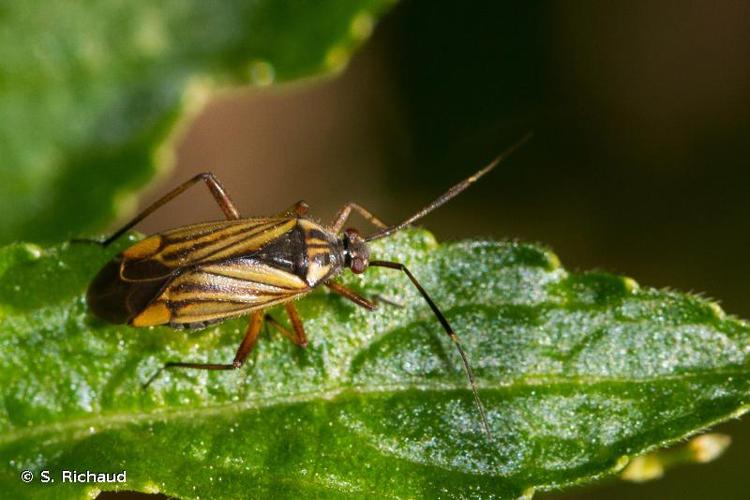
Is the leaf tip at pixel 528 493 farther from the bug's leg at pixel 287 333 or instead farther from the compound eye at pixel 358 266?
the compound eye at pixel 358 266

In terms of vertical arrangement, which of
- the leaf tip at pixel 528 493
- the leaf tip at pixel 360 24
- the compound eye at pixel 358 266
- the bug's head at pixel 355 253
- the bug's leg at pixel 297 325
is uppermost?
the leaf tip at pixel 360 24

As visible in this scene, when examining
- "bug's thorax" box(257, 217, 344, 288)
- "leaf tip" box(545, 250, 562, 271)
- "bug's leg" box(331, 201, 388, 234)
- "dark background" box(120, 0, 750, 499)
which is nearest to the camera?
"leaf tip" box(545, 250, 562, 271)

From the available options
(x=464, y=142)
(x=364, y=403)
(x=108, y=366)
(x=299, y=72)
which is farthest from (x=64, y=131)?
(x=464, y=142)

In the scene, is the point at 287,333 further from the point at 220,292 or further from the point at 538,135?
the point at 538,135

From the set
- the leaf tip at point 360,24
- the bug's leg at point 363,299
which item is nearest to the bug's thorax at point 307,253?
the bug's leg at point 363,299

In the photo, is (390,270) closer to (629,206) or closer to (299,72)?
(299,72)

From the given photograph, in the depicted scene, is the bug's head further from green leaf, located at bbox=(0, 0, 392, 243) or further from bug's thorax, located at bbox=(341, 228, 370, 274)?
green leaf, located at bbox=(0, 0, 392, 243)

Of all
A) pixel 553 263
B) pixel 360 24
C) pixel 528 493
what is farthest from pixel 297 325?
pixel 360 24

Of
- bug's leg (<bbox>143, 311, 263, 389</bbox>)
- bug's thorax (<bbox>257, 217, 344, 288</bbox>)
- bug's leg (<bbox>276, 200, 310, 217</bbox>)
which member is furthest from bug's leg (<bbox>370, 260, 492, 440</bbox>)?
bug's leg (<bbox>276, 200, 310, 217</bbox>)
